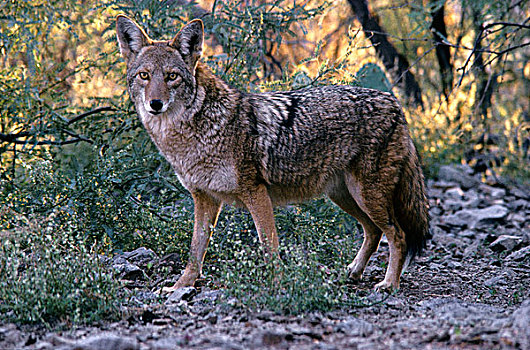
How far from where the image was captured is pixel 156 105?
4656 millimetres

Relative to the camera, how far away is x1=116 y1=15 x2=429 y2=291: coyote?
487cm

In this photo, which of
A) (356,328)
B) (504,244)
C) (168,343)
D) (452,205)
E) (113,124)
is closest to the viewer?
(168,343)

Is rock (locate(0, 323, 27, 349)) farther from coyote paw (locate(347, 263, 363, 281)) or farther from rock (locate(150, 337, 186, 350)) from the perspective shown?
coyote paw (locate(347, 263, 363, 281))

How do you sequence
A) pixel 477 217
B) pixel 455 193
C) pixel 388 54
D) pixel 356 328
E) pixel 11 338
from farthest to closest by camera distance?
pixel 388 54
pixel 455 193
pixel 477 217
pixel 356 328
pixel 11 338

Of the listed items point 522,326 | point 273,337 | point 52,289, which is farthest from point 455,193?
point 52,289

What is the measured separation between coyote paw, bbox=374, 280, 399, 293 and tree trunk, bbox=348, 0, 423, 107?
579cm

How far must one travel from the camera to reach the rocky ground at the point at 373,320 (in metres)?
3.12

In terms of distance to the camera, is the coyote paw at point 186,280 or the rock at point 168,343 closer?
the rock at point 168,343

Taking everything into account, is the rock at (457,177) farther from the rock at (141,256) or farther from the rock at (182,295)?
the rock at (182,295)

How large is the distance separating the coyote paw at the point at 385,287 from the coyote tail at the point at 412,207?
32cm

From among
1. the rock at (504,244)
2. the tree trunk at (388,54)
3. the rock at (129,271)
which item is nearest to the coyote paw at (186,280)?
the rock at (129,271)

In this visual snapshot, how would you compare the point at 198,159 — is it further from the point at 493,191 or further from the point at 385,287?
the point at 493,191

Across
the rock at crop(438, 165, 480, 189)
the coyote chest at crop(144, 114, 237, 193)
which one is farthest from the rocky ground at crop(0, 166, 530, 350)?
the rock at crop(438, 165, 480, 189)

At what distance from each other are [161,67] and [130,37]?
0.51 meters
